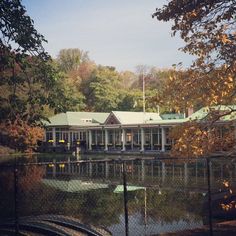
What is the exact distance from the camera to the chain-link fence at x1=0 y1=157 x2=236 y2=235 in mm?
9438

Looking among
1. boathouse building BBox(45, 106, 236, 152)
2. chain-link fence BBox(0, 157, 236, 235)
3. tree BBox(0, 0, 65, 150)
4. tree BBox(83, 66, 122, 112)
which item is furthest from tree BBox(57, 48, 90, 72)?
tree BBox(0, 0, 65, 150)

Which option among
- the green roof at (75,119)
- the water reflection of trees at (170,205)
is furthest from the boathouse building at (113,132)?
the water reflection of trees at (170,205)

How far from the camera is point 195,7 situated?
25.5ft

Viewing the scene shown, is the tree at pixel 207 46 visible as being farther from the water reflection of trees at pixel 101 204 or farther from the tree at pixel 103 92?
the tree at pixel 103 92

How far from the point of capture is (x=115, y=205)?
14477 millimetres

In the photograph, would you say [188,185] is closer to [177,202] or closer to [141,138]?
[177,202]

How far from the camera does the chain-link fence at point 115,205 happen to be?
944 centimetres

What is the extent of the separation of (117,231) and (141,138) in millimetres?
36635

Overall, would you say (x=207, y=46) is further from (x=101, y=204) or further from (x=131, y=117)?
(x=131, y=117)

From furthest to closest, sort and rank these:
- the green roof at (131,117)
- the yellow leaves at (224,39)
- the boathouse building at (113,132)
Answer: the green roof at (131,117) → the boathouse building at (113,132) → the yellow leaves at (224,39)

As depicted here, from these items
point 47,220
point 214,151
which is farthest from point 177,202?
point 214,151

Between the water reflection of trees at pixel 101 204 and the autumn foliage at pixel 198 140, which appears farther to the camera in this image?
the water reflection of trees at pixel 101 204

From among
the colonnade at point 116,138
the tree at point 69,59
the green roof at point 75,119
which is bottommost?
the colonnade at point 116,138

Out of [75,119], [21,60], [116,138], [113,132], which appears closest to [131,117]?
[113,132]
